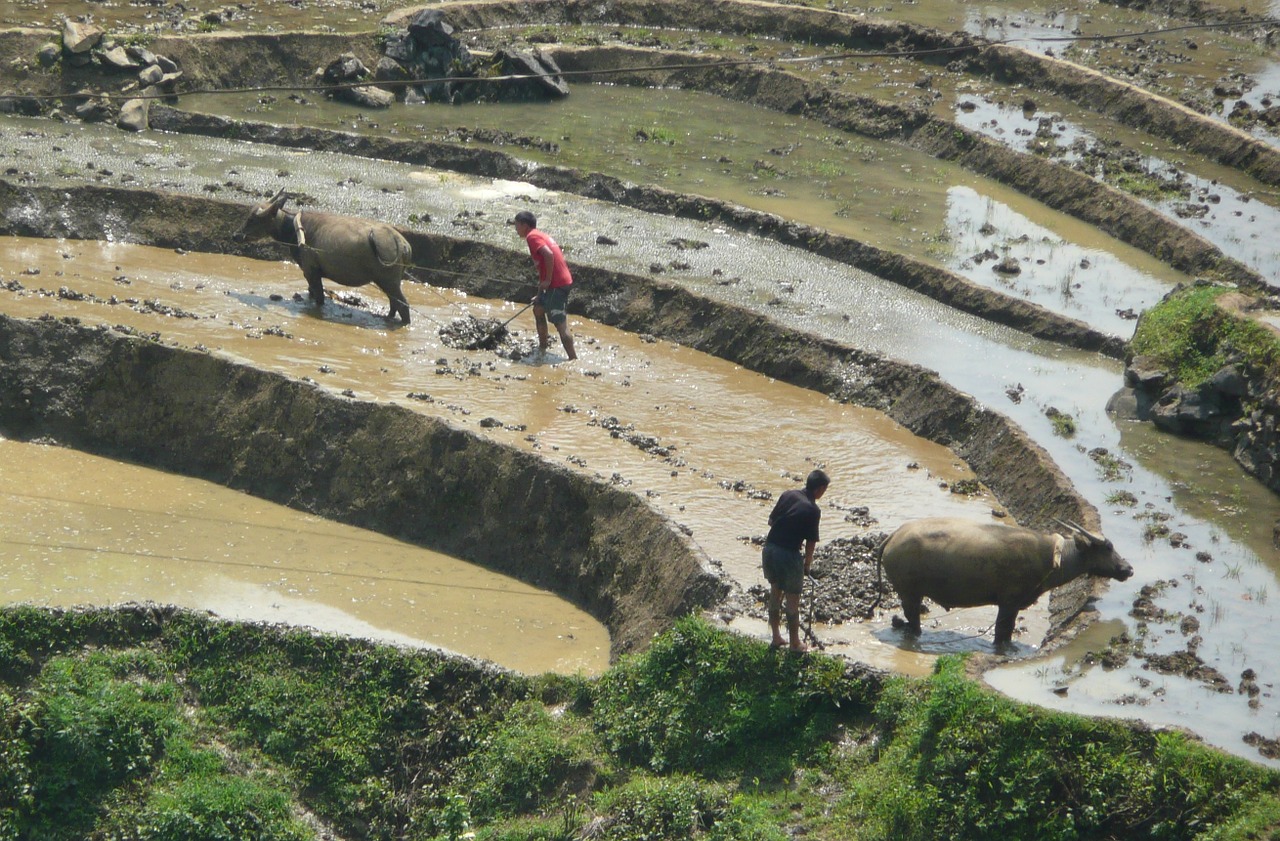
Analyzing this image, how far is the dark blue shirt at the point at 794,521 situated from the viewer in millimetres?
9820

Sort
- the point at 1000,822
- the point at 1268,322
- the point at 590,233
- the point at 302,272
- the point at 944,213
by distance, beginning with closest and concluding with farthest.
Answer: the point at 1000,822 < the point at 1268,322 < the point at 302,272 < the point at 590,233 < the point at 944,213

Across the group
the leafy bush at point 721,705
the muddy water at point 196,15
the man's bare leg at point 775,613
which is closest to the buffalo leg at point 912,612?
the leafy bush at point 721,705

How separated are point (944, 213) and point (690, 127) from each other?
597 cm

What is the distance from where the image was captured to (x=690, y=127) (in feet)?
84.6

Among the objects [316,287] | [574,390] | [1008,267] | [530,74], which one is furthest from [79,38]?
[1008,267]

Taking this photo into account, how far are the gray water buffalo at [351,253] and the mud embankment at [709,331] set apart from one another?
168cm

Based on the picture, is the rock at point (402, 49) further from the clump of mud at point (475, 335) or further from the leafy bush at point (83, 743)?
the leafy bush at point (83, 743)

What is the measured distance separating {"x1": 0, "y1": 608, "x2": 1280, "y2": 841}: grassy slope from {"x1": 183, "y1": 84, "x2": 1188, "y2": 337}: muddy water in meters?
9.08

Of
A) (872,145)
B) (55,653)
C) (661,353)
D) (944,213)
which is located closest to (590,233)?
(661,353)

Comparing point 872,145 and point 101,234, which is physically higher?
point 872,145

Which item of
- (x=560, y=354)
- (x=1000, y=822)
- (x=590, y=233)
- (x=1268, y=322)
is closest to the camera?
(x=1000, y=822)

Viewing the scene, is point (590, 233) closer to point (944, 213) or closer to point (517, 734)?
point (944, 213)

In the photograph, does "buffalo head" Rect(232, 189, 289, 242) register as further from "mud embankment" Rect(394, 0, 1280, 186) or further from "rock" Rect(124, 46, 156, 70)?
"mud embankment" Rect(394, 0, 1280, 186)

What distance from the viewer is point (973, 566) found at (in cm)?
1095
